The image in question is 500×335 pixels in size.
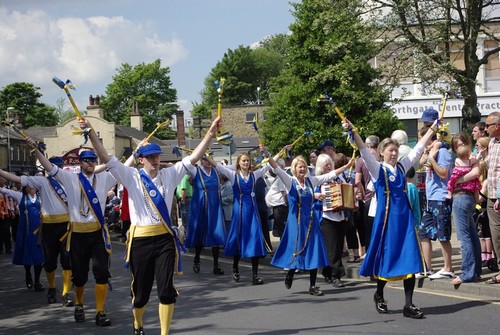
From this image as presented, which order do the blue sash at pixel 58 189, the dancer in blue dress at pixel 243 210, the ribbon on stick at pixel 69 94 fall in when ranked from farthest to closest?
the dancer in blue dress at pixel 243 210
the blue sash at pixel 58 189
the ribbon on stick at pixel 69 94

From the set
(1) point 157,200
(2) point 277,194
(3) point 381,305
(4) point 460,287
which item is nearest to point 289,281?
(3) point 381,305

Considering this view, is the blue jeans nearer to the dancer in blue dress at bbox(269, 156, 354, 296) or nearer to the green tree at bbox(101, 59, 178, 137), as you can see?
the dancer in blue dress at bbox(269, 156, 354, 296)

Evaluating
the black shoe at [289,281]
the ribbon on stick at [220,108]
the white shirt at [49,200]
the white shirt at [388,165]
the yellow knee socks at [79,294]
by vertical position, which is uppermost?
the ribbon on stick at [220,108]

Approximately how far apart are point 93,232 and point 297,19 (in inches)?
1043

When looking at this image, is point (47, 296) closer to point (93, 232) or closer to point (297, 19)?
point (93, 232)

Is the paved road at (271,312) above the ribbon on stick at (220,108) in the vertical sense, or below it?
below

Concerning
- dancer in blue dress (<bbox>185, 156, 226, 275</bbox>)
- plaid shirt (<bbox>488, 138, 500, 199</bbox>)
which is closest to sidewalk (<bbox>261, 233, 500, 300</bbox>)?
plaid shirt (<bbox>488, 138, 500, 199</bbox>)

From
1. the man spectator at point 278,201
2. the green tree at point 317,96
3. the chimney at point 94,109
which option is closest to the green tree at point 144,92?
the chimney at point 94,109

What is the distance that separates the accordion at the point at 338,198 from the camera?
10.5 meters

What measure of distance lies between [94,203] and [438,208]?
469 cm

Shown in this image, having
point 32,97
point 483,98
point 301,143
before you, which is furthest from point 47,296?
point 32,97

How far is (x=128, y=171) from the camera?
739 cm

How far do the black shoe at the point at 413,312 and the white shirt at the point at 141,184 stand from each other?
9.50ft

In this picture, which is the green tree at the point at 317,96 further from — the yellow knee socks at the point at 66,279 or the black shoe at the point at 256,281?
the yellow knee socks at the point at 66,279
